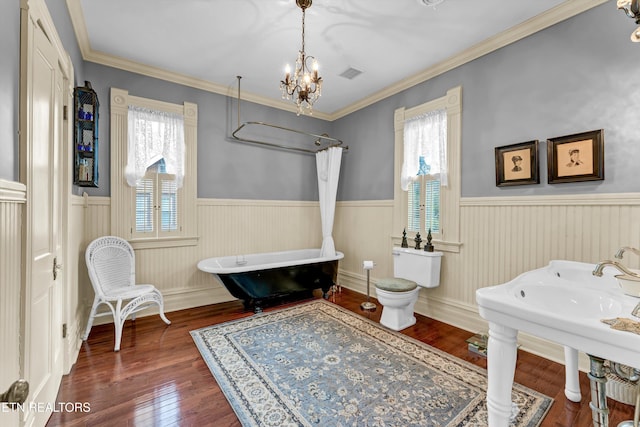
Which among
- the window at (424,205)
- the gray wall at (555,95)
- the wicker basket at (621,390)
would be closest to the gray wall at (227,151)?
the window at (424,205)

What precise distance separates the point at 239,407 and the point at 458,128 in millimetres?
3140

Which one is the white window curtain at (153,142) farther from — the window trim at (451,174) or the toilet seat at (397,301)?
the window trim at (451,174)

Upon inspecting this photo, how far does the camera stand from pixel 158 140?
3.31m

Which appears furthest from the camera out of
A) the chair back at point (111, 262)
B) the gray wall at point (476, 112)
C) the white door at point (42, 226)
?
the chair back at point (111, 262)

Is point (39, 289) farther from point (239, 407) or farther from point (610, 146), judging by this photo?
point (610, 146)

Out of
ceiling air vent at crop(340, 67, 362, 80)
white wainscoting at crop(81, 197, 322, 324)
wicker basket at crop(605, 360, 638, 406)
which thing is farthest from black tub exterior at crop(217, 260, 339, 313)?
wicker basket at crop(605, 360, 638, 406)

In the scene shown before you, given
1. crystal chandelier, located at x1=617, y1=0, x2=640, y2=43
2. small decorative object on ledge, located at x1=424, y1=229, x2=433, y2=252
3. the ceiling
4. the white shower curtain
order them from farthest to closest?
the white shower curtain
small decorative object on ledge, located at x1=424, y1=229, x2=433, y2=252
the ceiling
crystal chandelier, located at x1=617, y1=0, x2=640, y2=43

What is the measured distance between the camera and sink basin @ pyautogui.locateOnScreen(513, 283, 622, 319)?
1336mm

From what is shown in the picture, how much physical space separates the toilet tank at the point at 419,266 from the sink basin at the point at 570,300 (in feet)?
4.92

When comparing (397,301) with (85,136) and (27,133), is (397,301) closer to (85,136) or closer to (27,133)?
(27,133)

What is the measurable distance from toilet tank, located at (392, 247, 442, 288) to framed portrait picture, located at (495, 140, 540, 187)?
0.99 metres

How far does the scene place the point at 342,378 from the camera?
2057 mm

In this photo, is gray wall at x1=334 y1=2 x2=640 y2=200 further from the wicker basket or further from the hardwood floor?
the hardwood floor

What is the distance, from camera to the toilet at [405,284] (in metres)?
2.87
